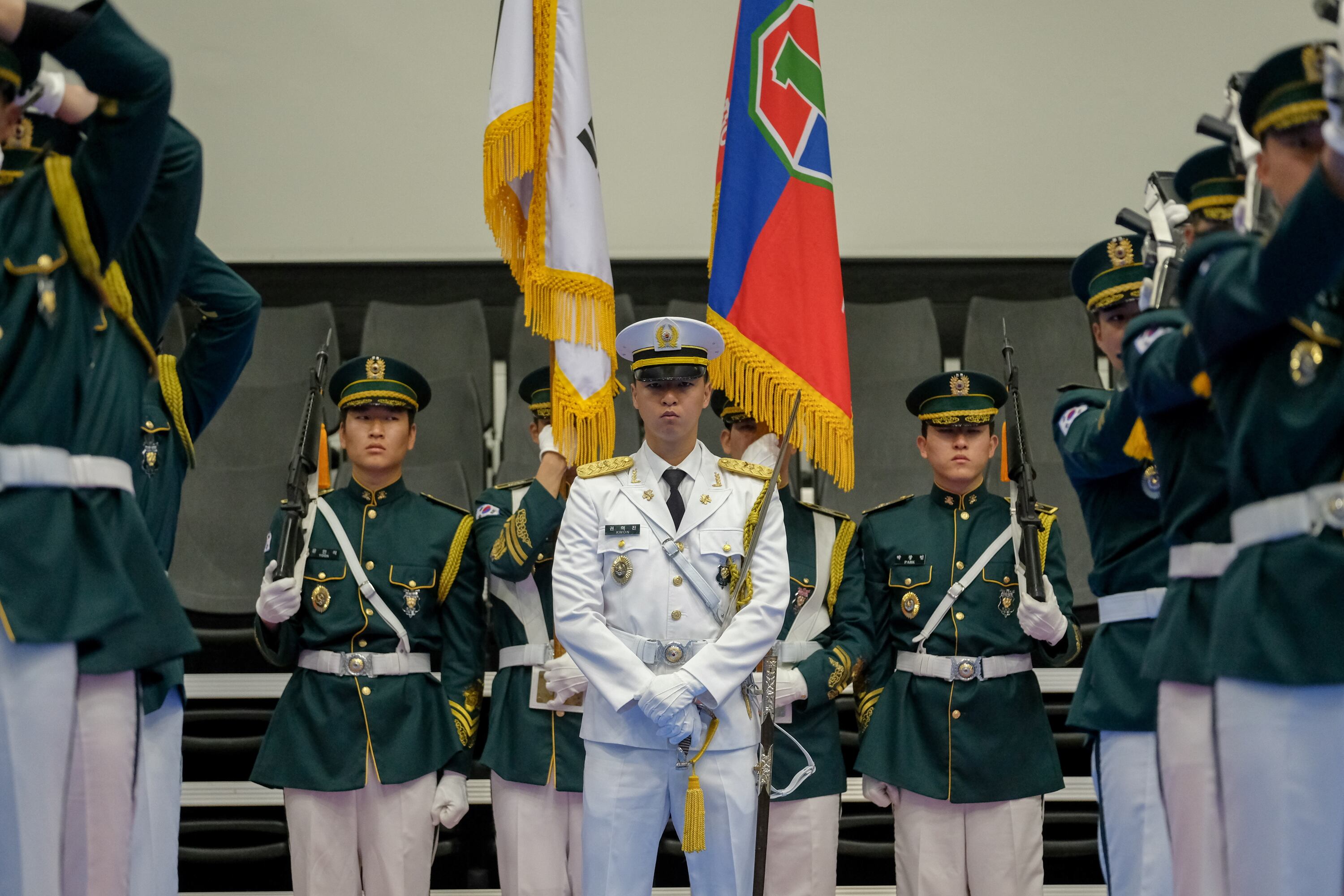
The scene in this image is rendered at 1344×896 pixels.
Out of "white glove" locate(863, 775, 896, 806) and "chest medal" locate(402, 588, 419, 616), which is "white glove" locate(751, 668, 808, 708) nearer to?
"white glove" locate(863, 775, 896, 806)

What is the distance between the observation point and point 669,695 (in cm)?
284

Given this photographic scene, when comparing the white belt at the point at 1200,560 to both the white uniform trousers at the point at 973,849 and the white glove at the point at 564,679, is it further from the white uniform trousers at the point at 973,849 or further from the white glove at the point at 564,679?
the white glove at the point at 564,679

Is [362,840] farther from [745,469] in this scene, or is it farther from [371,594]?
[745,469]

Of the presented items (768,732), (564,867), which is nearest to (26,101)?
(768,732)

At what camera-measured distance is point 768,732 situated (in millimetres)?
3055

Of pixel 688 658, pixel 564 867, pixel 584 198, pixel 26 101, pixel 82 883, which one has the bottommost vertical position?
pixel 564 867

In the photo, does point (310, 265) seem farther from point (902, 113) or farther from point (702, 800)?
point (702, 800)

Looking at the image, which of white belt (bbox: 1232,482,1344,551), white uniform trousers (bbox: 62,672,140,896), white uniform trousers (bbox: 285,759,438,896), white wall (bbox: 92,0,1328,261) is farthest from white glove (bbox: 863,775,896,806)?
white wall (bbox: 92,0,1328,261)

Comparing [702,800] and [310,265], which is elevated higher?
[310,265]

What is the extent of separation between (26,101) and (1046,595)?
109 inches

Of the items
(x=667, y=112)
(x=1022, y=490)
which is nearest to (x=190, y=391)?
(x=1022, y=490)

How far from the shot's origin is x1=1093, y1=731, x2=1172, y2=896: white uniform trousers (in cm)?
266

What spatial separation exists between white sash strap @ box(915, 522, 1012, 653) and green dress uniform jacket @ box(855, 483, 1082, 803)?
0.02 metres

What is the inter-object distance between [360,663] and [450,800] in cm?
47
